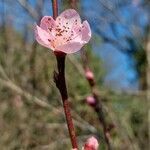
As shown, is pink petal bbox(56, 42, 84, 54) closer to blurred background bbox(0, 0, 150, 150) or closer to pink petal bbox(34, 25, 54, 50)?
pink petal bbox(34, 25, 54, 50)

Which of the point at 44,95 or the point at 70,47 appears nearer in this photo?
the point at 70,47

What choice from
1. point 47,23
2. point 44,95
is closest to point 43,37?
point 47,23

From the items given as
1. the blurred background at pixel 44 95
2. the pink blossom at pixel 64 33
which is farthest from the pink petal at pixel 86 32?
the blurred background at pixel 44 95

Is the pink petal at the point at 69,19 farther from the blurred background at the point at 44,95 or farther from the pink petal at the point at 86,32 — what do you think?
the blurred background at the point at 44,95

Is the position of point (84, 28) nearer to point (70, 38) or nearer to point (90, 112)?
point (70, 38)

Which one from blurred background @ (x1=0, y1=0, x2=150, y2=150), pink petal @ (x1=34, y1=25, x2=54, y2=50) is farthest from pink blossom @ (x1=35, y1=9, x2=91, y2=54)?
blurred background @ (x1=0, y1=0, x2=150, y2=150)

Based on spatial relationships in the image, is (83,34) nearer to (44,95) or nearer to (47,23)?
(47,23)
